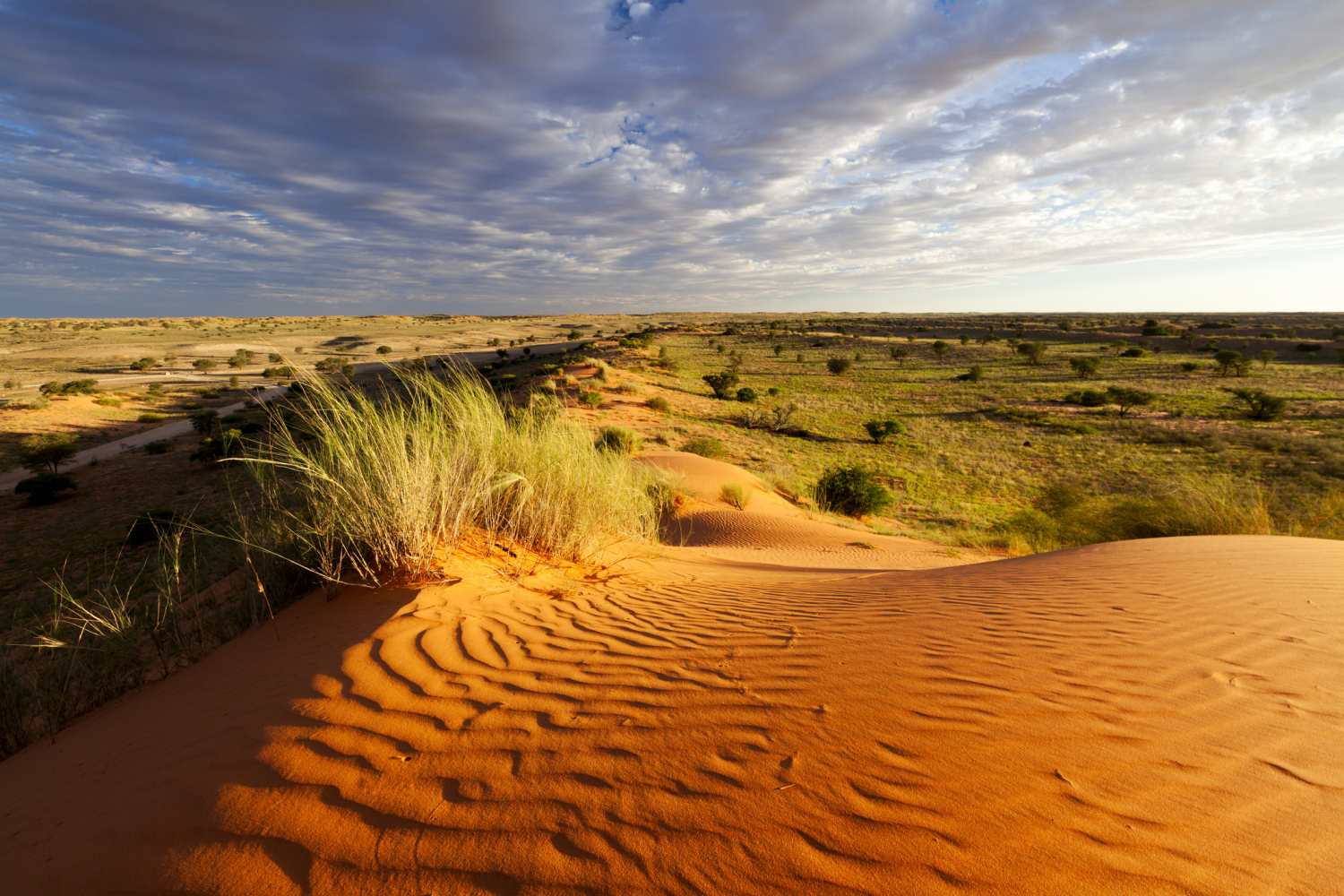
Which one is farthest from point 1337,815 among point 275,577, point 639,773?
point 275,577

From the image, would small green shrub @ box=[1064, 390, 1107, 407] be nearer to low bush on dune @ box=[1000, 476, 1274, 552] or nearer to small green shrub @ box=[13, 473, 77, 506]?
low bush on dune @ box=[1000, 476, 1274, 552]

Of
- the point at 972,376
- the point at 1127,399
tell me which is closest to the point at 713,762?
the point at 1127,399

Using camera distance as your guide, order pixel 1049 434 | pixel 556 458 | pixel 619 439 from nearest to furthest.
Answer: pixel 556 458
pixel 619 439
pixel 1049 434

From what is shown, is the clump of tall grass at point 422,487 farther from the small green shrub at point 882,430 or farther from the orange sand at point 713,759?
the small green shrub at point 882,430

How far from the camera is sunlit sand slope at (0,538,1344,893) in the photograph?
1.60 m

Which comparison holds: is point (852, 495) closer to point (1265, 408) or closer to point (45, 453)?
point (1265, 408)

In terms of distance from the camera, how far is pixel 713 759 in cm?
204

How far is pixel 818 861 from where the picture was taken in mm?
1572

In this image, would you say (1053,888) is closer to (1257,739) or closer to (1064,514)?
(1257,739)

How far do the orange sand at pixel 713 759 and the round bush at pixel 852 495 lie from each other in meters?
9.52

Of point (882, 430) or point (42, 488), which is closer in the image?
point (42, 488)

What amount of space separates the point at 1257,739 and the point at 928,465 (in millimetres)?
16742

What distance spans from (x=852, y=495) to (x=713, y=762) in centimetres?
1200

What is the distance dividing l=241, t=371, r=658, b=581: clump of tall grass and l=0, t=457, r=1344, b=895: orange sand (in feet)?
1.91
